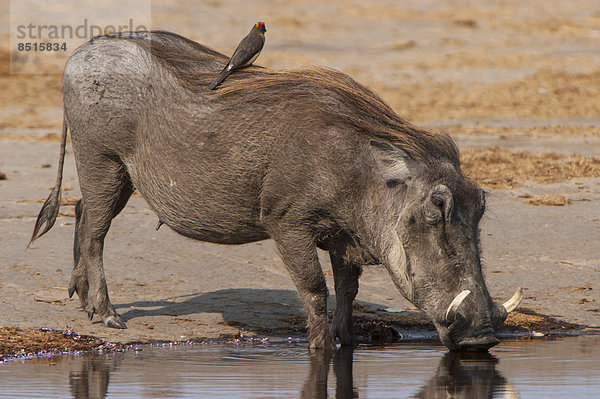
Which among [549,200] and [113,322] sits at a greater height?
[549,200]

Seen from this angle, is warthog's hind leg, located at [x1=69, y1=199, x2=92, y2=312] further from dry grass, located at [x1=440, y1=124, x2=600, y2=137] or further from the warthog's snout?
dry grass, located at [x1=440, y1=124, x2=600, y2=137]

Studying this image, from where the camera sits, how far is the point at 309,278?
5.72m

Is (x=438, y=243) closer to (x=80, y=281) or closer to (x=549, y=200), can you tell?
(x=80, y=281)

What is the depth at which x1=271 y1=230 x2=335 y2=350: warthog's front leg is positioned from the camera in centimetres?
568

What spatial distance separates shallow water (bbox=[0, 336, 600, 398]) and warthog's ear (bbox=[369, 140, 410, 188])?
2.90 feet

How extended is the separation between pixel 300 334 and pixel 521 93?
33.5 feet

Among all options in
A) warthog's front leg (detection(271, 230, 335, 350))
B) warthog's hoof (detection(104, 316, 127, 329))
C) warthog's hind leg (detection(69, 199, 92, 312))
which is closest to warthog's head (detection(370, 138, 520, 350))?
warthog's front leg (detection(271, 230, 335, 350))

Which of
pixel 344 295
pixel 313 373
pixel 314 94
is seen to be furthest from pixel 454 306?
pixel 314 94

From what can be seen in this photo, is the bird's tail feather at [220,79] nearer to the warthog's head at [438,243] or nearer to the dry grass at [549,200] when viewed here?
the warthog's head at [438,243]

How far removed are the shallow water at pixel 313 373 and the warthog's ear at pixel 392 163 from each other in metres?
0.88

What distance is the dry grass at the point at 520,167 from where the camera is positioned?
10.1m

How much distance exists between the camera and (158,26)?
2050 cm

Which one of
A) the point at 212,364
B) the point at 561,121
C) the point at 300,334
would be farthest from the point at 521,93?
the point at 212,364

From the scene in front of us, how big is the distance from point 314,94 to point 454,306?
1.40 m
